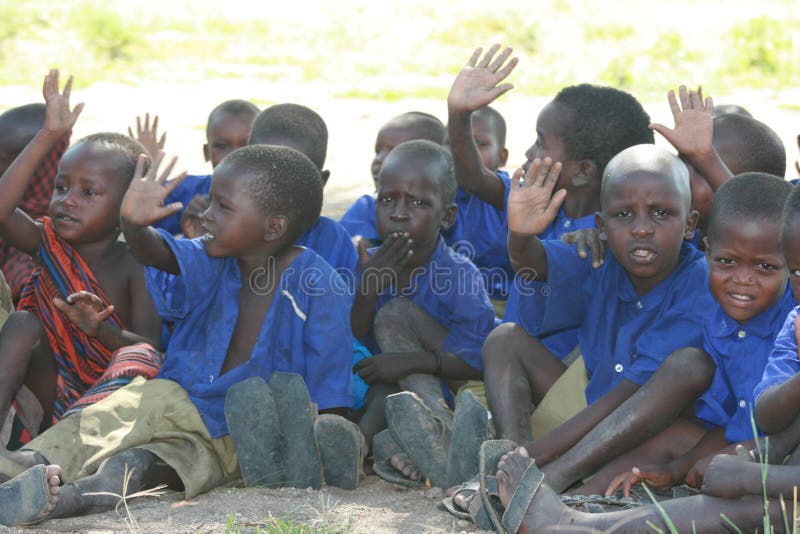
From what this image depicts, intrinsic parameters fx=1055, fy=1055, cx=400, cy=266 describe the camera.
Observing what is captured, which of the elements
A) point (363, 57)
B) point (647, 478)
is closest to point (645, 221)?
point (647, 478)

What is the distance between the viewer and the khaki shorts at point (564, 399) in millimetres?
3521

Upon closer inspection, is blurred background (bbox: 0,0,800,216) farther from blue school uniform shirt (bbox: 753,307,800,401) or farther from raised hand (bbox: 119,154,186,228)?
blue school uniform shirt (bbox: 753,307,800,401)

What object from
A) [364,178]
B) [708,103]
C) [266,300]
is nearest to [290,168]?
[266,300]

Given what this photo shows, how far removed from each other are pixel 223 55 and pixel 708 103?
9.79 metres

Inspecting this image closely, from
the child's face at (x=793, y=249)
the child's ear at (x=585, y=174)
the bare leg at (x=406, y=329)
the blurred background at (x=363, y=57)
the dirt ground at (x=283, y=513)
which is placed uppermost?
the blurred background at (x=363, y=57)

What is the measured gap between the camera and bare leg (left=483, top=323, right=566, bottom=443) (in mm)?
3453

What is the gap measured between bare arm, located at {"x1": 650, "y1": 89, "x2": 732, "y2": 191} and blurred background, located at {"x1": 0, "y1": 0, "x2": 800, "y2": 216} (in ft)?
9.80

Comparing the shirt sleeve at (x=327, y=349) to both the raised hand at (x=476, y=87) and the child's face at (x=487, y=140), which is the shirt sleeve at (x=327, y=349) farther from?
the child's face at (x=487, y=140)

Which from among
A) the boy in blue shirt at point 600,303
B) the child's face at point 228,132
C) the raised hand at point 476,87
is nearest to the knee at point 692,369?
the boy in blue shirt at point 600,303

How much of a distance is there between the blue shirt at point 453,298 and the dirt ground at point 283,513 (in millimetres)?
922

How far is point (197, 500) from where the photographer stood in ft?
10.8

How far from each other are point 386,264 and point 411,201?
334 mm

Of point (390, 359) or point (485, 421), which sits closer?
point (485, 421)

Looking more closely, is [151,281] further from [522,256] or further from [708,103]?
[708,103]
